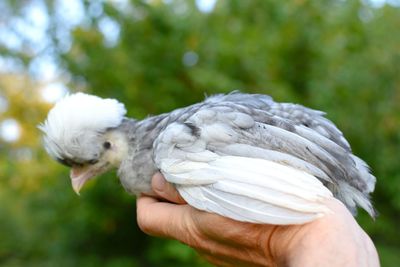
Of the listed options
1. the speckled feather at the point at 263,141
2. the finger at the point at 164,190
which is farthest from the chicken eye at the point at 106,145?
the finger at the point at 164,190

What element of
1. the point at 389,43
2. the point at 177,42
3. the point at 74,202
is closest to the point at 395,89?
the point at 389,43

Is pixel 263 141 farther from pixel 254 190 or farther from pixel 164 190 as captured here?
pixel 164 190

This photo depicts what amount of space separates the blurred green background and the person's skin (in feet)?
6.10

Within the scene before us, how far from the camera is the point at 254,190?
173cm

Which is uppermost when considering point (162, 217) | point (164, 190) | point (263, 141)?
point (263, 141)

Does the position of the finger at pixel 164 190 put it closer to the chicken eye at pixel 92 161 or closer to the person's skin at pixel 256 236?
the person's skin at pixel 256 236

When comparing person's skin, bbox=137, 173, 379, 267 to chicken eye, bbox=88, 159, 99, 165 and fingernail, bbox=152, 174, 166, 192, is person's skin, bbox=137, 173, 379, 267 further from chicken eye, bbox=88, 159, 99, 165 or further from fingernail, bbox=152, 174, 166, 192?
chicken eye, bbox=88, 159, 99, 165

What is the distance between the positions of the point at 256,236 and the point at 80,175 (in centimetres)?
119

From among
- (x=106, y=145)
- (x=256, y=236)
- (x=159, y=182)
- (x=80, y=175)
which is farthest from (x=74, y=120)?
(x=256, y=236)

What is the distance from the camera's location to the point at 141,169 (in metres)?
2.39

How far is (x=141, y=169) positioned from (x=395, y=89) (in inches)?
128

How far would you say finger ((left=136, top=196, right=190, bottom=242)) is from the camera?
6.97 ft

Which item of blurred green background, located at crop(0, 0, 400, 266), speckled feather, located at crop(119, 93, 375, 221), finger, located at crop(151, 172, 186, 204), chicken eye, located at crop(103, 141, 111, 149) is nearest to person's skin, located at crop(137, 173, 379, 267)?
finger, located at crop(151, 172, 186, 204)

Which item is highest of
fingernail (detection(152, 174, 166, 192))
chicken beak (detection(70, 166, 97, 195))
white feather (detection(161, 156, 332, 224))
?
white feather (detection(161, 156, 332, 224))
